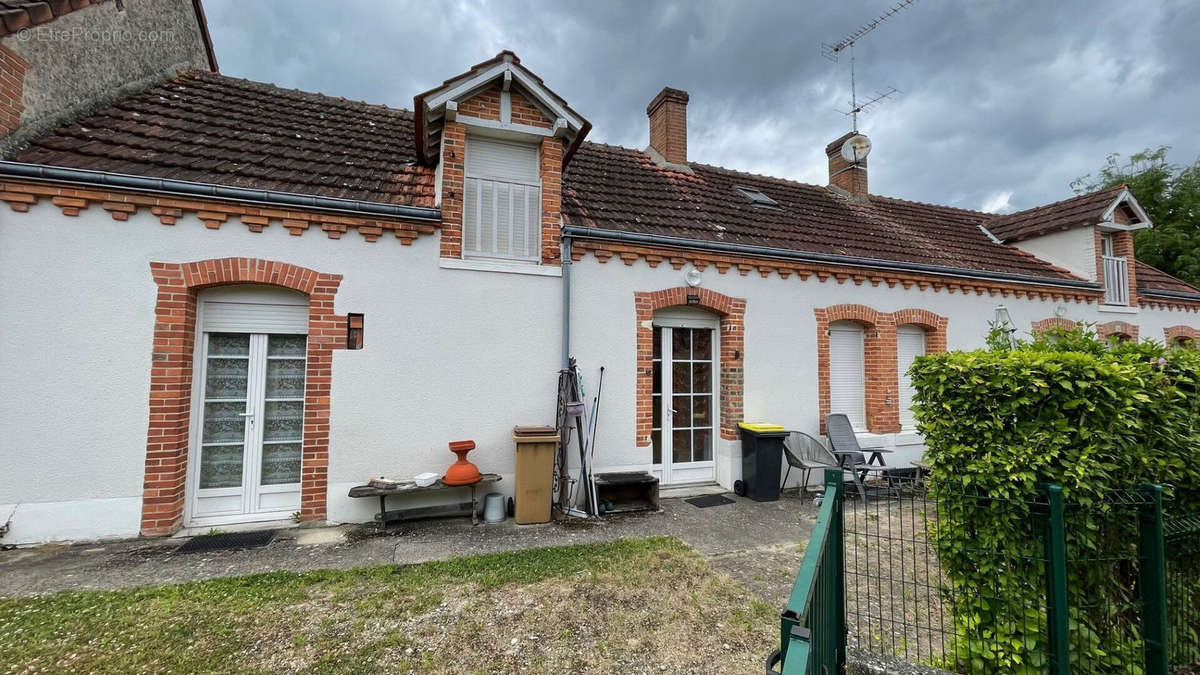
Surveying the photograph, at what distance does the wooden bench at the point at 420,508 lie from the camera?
4.69 meters

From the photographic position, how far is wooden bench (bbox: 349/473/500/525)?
469 cm

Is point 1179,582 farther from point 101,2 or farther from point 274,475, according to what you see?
point 101,2

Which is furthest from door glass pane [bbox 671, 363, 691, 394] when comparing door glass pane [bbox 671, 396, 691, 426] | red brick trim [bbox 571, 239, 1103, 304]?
red brick trim [bbox 571, 239, 1103, 304]

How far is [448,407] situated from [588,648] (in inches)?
122

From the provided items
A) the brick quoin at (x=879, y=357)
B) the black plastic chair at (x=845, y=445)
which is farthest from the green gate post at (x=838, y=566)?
the brick quoin at (x=879, y=357)

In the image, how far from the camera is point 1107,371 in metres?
2.24

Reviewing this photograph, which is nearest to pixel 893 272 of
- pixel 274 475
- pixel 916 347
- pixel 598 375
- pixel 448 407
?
pixel 916 347

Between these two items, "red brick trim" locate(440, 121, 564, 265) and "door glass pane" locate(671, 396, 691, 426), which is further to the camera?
"door glass pane" locate(671, 396, 691, 426)

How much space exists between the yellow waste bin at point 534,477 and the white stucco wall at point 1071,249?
11259 millimetres

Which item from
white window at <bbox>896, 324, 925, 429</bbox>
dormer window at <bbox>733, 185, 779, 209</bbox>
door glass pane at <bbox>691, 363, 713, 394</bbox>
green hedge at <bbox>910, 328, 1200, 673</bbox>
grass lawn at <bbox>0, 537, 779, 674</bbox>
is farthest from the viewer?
dormer window at <bbox>733, 185, 779, 209</bbox>

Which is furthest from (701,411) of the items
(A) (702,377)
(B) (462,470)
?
(B) (462,470)

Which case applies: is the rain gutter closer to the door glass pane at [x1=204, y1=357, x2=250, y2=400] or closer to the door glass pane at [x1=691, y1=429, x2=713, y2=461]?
the door glass pane at [x1=204, y1=357, x2=250, y2=400]

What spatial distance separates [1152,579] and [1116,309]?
34.4 feet

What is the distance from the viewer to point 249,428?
491cm
